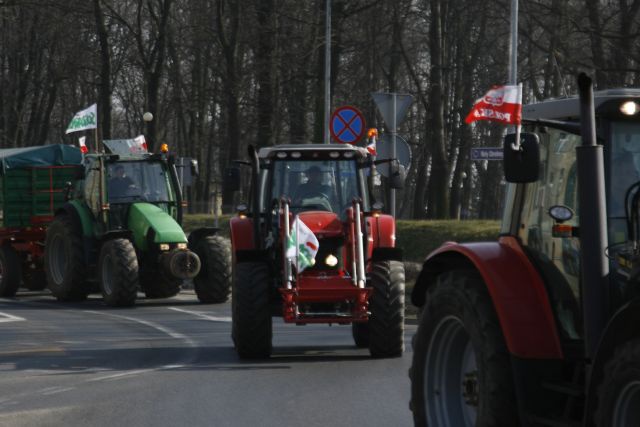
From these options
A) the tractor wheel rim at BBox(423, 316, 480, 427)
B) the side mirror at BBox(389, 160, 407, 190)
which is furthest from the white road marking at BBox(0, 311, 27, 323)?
the tractor wheel rim at BBox(423, 316, 480, 427)

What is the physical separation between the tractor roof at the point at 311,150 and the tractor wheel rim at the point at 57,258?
9.12m

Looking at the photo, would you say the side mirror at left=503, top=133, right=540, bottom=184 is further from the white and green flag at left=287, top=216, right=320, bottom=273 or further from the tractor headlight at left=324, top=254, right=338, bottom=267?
the tractor headlight at left=324, top=254, right=338, bottom=267

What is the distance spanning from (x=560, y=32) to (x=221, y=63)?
2033 centimetres

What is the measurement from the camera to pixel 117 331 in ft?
56.1

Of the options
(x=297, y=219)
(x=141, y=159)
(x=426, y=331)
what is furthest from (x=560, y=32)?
(x=426, y=331)

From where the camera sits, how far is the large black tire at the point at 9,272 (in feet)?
81.2

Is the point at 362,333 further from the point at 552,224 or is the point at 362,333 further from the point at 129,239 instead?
the point at 129,239

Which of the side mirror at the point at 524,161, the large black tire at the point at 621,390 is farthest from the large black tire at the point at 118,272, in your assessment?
the large black tire at the point at 621,390

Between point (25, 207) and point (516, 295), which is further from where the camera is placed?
point (25, 207)

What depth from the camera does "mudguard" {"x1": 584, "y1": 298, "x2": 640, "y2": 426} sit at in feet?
19.0

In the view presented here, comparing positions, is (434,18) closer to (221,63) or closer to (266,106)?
(266,106)

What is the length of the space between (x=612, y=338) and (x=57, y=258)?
1845 cm

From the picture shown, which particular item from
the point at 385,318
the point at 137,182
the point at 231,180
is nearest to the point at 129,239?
the point at 137,182

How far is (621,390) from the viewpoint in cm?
580
